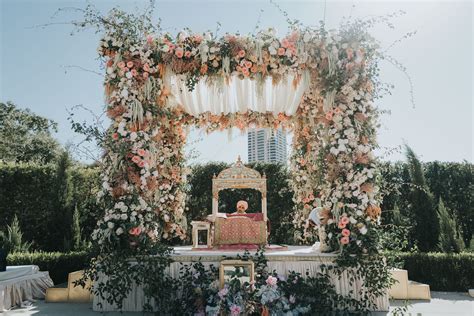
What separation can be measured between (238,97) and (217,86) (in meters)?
0.96

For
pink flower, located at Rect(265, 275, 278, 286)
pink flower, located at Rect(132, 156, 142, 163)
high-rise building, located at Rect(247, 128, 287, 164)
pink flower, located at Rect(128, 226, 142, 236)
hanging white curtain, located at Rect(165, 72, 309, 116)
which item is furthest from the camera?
high-rise building, located at Rect(247, 128, 287, 164)

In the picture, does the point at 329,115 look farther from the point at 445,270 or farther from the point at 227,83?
the point at 445,270

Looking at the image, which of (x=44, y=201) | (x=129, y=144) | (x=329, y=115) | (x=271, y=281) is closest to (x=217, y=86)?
(x=129, y=144)

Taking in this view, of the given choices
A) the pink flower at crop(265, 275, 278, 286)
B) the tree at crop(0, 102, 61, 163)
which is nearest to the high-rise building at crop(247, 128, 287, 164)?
the pink flower at crop(265, 275, 278, 286)

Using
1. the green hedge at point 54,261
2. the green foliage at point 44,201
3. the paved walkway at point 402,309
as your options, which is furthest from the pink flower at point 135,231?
the green foliage at point 44,201

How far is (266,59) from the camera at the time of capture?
5.20m

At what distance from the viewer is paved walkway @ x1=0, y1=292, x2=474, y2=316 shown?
4.61 m

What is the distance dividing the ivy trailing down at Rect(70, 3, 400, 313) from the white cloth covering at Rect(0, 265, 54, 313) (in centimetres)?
127

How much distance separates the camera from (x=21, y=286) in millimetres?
5359

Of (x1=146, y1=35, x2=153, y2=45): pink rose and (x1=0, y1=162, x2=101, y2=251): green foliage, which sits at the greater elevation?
(x1=146, y1=35, x2=153, y2=45): pink rose

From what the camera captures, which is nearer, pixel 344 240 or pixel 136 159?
pixel 344 240

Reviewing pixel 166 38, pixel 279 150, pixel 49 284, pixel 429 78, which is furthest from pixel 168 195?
pixel 429 78

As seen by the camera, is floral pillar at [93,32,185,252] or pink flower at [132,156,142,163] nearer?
floral pillar at [93,32,185,252]

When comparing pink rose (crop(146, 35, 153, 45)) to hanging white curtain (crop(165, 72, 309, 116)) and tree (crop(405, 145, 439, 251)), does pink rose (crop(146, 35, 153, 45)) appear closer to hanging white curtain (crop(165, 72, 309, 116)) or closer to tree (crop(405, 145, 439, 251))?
hanging white curtain (crop(165, 72, 309, 116))
